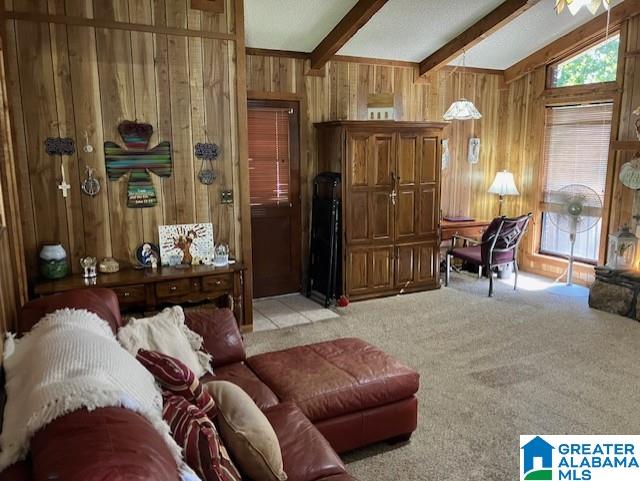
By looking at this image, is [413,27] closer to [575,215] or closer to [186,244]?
[575,215]

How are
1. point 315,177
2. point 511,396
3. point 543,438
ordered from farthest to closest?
point 315,177 < point 511,396 < point 543,438

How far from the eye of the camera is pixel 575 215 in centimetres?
542

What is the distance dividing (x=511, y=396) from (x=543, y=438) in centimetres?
50

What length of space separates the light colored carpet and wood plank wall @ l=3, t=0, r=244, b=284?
136 cm

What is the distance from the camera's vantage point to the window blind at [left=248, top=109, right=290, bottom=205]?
16.8ft

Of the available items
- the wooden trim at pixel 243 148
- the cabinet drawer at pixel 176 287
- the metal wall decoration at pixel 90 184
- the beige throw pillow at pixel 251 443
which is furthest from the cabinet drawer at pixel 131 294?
the beige throw pillow at pixel 251 443

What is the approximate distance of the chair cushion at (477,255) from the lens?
543cm

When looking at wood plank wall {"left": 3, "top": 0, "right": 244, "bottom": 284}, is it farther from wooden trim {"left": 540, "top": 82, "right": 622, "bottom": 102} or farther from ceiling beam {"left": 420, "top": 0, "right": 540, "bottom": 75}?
wooden trim {"left": 540, "top": 82, "right": 622, "bottom": 102}

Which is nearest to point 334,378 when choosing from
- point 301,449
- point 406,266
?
point 301,449

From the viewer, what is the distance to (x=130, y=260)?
12.8ft

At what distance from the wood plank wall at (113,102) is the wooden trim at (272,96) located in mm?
1056

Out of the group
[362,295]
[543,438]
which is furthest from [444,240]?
[543,438]

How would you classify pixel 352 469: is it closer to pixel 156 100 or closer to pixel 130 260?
pixel 130 260

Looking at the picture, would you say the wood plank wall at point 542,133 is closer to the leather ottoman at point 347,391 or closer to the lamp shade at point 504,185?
the lamp shade at point 504,185
